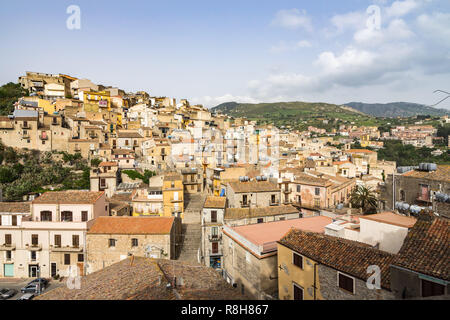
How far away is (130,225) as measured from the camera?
2078cm

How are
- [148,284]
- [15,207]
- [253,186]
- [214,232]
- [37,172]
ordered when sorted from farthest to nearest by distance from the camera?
[37,172] < [253,186] < [15,207] < [214,232] < [148,284]

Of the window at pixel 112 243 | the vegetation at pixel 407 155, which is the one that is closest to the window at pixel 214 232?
the window at pixel 112 243

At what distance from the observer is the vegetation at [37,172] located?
33.5m

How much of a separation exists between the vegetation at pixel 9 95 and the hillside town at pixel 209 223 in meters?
3.62

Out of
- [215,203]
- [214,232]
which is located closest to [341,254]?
[214,232]

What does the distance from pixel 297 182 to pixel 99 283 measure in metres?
23.6

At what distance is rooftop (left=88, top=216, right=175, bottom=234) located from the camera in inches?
795

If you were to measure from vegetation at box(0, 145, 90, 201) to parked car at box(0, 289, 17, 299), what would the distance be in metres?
16.3

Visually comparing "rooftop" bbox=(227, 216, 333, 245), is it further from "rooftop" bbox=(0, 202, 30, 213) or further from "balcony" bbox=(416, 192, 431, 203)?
"rooftop" bbox=(0, 202, 30, 213)

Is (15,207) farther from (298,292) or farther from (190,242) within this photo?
(298,292)

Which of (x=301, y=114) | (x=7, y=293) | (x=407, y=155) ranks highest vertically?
(x=301, y=114)

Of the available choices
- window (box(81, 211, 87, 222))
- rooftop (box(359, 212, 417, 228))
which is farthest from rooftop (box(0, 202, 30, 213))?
rooftop (box(359, 212, 417, 228))

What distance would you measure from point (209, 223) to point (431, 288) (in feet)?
55.5
